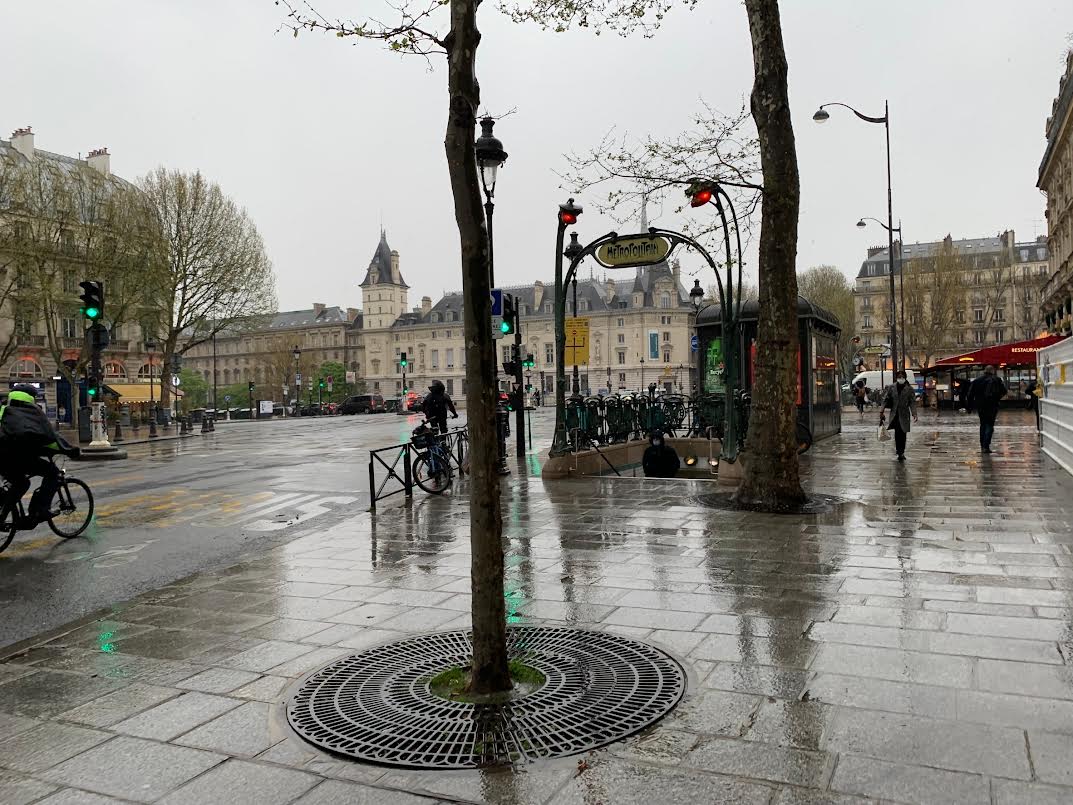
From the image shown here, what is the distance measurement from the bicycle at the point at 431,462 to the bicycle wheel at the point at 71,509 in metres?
4.41

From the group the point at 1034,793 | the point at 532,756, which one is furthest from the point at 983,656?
the point at 532,756

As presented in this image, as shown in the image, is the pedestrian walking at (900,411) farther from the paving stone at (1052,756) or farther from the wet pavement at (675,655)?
the paving stone at (1052,756)

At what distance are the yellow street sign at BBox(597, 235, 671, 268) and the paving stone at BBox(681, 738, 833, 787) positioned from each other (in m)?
10.2

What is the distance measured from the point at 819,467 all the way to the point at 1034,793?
12.3 metres

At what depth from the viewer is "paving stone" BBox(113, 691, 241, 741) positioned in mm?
3773

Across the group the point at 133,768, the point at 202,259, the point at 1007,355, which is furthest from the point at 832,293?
the point at 133,768

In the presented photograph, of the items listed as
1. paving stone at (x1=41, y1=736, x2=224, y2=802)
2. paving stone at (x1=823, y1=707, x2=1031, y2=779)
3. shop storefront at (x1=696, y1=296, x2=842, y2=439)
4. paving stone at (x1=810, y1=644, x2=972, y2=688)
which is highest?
shop storefront at (x1=696, y1=296, x2=842, y2=439)

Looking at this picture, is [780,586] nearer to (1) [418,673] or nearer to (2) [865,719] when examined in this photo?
(2) [865,719]

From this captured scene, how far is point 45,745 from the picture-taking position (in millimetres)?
3639

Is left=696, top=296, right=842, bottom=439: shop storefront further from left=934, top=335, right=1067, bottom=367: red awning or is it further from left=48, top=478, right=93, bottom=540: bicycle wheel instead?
left=48, top=478, right=93, bottom=540: bicycle wheel

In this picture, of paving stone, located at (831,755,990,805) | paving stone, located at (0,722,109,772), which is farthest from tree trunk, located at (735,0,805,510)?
paving stone, located at (0,722,109,772)

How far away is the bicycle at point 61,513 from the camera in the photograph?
861 centimetres

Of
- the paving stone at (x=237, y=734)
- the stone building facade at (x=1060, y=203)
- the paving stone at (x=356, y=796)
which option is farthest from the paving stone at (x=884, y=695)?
the stone building facade at (x=1060, y=203)

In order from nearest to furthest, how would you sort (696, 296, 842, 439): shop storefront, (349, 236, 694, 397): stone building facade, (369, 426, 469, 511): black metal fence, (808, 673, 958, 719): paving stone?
(808, 673, 958, 719): paving stone
(369, 426, 469, 511): black metal fence
(696, 296, 842, 439): shop storefront
(349, 236, 694, 397): stone building facade
